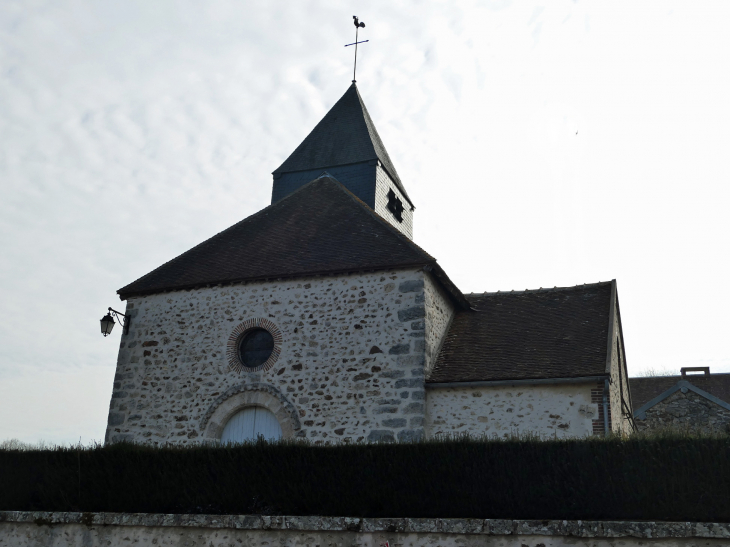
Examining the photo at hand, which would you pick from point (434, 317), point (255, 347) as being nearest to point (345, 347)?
point (434, 317)

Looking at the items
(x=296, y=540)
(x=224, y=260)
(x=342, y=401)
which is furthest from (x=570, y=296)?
(x=296, y=540)

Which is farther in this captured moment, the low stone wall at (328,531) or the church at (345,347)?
the church at (345,347)

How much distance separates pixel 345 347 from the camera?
10.8 metres

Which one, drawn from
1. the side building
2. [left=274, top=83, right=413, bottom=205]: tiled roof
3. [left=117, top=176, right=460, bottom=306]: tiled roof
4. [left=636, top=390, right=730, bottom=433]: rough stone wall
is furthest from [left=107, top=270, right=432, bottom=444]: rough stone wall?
[left=636, top=390, right=730, bottom=433]: rough stone wall

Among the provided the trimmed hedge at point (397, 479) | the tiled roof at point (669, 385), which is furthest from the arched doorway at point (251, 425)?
the tiled roof at point (669, 385)

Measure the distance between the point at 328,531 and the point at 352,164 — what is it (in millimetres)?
10286

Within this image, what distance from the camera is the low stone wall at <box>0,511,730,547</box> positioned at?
5.89 metres

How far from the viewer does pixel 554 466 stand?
6.77 metres

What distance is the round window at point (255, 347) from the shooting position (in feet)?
37.2

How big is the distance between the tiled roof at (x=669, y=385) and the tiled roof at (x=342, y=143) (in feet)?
40.7

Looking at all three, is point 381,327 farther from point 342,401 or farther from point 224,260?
point 224,260

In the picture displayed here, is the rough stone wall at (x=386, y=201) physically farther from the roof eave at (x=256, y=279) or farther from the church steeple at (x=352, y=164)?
the roof eave at (x=256, y=279)

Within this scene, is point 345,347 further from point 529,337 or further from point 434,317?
point 529,337

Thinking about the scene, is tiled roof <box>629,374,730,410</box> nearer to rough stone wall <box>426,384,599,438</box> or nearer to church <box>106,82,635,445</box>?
church <box>106,82,635,445</box>
